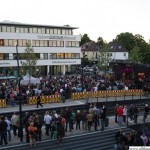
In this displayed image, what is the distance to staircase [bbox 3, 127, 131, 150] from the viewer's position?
19.9 meters

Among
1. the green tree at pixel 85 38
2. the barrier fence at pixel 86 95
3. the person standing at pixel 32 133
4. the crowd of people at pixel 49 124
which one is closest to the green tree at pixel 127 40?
the green tree at pixel 85 38

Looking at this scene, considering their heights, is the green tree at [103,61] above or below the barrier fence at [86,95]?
above

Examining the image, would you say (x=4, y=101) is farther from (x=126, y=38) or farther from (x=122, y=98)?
(x=126, y=38)

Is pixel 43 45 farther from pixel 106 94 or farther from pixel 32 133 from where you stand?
pixel 32 133

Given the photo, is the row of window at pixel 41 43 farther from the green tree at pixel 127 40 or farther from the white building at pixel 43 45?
the green tree at pixel 127 40

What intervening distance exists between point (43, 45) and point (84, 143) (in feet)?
174

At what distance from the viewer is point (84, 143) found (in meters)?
21.1

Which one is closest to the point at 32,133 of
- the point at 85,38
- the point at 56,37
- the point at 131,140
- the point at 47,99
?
the point at 131,140

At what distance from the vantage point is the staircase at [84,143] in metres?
19.9

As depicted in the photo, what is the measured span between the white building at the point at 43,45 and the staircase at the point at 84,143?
4726 cm

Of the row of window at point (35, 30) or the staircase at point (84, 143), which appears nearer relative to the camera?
the staircase at point (84, 143)

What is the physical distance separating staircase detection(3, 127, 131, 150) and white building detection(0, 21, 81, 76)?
47256mm

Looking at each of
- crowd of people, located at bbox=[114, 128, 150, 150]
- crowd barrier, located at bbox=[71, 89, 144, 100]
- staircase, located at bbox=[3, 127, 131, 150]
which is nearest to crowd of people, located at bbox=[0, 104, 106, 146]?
staircase, located at bbox=[3, 127, 131, 150]

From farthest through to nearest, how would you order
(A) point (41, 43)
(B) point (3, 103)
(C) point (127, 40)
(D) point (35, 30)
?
(C) point (127, 40), (A) point (41, 43), (D) point (35, 30), (B) point (3, 103)
